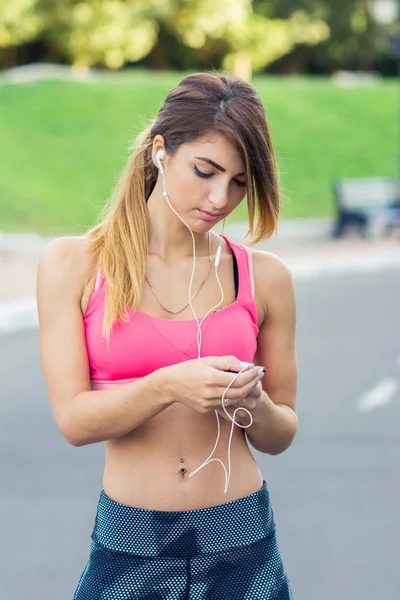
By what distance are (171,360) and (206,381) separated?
270 millimetres

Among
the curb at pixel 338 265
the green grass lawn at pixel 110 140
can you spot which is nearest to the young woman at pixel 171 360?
the curb at pixel 338 265

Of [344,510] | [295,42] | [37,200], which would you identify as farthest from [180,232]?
[295,42]

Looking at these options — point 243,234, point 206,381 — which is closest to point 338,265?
point 243,234

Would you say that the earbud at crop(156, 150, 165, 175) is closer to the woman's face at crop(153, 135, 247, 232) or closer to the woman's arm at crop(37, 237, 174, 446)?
the woman's face at crop(153, 135, 247, 232)

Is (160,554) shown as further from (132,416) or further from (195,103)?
(195,103)

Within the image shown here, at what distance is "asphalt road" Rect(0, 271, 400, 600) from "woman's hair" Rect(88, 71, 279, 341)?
2.84 metres

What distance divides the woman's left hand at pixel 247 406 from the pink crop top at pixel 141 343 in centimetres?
14

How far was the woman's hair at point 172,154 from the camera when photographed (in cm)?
275

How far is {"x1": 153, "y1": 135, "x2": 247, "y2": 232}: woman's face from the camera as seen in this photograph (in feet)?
9.06

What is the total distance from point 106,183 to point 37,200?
216 cm

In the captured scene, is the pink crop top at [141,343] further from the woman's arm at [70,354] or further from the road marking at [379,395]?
the road marking at [379,395]

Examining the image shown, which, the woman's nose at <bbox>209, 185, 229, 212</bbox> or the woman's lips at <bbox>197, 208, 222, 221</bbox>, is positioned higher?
the woman's nose at <bbox>209, 185, 229, 212</bbox>

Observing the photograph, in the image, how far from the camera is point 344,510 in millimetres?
6418

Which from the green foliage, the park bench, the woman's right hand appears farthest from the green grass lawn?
the woman's right hand
